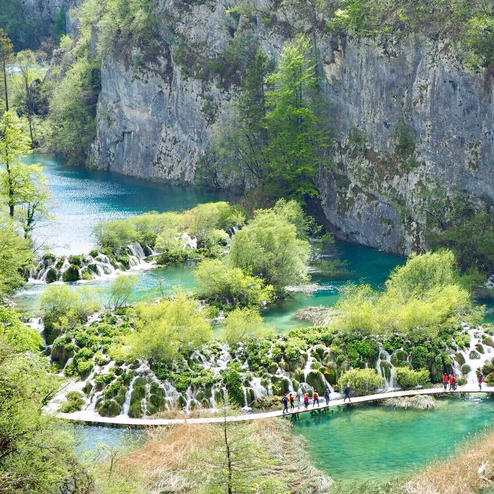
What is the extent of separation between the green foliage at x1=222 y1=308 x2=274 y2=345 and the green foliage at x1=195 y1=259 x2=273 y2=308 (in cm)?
832

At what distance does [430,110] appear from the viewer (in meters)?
73.5

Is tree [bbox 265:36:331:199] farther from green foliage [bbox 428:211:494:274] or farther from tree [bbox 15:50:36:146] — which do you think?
tree [bbox 15:50:36:146]

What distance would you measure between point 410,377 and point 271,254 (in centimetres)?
1842

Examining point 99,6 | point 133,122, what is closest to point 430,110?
point 133,122

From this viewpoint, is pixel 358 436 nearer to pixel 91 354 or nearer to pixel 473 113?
pixel 91 354

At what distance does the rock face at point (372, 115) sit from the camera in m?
71.2

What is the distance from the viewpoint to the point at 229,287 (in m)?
60.4

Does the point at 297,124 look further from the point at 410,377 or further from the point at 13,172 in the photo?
the point at 410,377

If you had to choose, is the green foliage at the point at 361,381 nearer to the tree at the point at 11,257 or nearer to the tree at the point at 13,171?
the tree at the point at 11,257

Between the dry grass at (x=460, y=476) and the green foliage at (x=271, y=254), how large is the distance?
26674 millimetres

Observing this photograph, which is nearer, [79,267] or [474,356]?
[474,356]

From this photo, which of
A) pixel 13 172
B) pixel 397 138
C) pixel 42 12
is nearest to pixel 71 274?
pixel 13 172

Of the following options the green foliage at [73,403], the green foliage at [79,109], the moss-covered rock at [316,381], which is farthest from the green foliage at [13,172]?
the green foliage at [79,109]

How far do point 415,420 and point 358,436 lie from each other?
343 cm
